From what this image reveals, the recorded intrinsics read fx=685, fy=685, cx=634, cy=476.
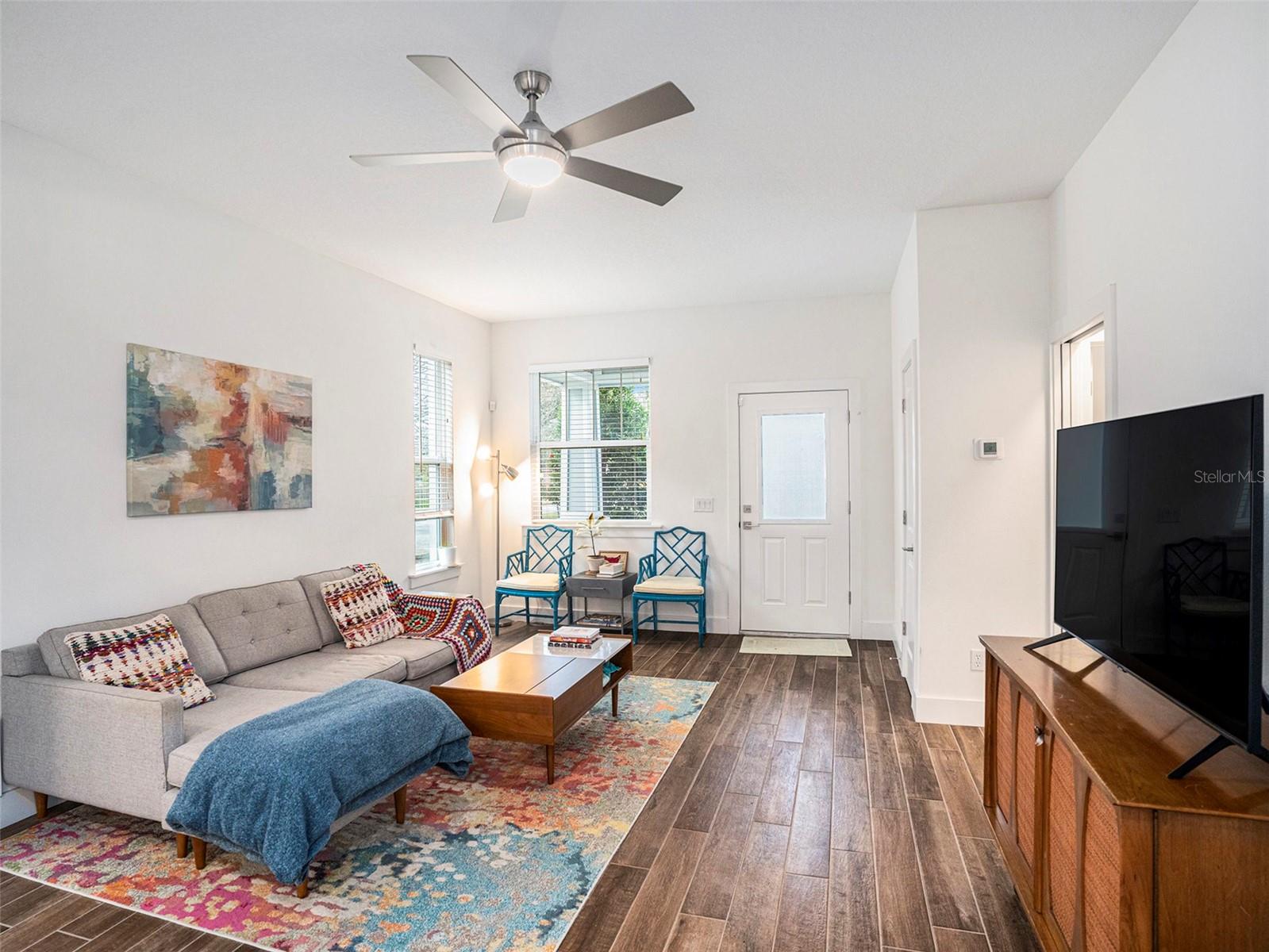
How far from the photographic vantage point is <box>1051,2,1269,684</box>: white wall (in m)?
1.75

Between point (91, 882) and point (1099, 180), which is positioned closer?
point (91, 882)

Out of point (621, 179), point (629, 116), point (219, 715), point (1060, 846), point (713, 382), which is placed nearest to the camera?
point (1060, 846)

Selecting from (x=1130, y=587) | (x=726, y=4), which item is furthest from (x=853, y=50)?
(x=1130, y=587)

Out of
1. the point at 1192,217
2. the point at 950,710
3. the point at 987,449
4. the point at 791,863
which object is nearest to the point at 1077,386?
the point at 987,449

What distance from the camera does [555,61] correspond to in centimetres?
232

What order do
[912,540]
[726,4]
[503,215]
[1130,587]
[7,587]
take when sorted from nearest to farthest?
[1130,587], [726,4], [7,587], [503,215], [912,540]

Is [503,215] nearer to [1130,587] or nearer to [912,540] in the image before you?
[1130,587]

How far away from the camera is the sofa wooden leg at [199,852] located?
92.4 inches

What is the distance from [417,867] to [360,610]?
6.12 ft

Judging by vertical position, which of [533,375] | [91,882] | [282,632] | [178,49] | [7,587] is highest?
[178,49]

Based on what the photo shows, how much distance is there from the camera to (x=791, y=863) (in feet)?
7.88

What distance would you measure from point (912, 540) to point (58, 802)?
4.33 m

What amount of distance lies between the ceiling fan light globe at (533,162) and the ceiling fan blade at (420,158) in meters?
0.09

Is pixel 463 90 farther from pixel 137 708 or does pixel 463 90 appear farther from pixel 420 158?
pixel 137 708
